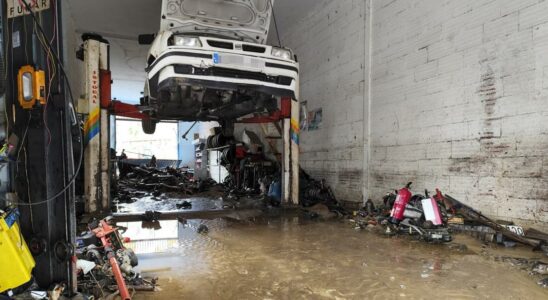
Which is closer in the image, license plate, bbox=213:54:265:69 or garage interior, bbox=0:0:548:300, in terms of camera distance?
garage interior, bbox=0:0:548:300

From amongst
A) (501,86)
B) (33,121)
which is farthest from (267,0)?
(33,121)

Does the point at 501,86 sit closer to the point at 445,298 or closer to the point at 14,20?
the point at 445,298

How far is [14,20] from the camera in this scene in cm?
219

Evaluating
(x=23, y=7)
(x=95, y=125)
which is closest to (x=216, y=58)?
(x=23, y=7)

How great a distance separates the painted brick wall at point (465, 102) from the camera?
12.2 ft

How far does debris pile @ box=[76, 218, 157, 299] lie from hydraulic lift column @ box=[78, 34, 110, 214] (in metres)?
2.45

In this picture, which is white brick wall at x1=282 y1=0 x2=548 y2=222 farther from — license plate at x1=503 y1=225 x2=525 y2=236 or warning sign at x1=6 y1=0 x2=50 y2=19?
warning sign at x1=6 y1=0 x2=50 y2=19

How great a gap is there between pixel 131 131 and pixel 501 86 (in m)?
A: 24.8

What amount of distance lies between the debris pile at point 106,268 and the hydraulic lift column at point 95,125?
245 centimetres

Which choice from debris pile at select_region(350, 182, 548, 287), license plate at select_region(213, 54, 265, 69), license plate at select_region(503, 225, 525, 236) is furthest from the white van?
license plate at select_region(503, 225, 525, 236)

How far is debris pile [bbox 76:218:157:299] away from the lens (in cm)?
224

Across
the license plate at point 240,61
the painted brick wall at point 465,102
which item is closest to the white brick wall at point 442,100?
the painted brick wall at point 465,102

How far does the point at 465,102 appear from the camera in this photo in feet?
14.5

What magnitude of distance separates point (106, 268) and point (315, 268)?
5.29ft
